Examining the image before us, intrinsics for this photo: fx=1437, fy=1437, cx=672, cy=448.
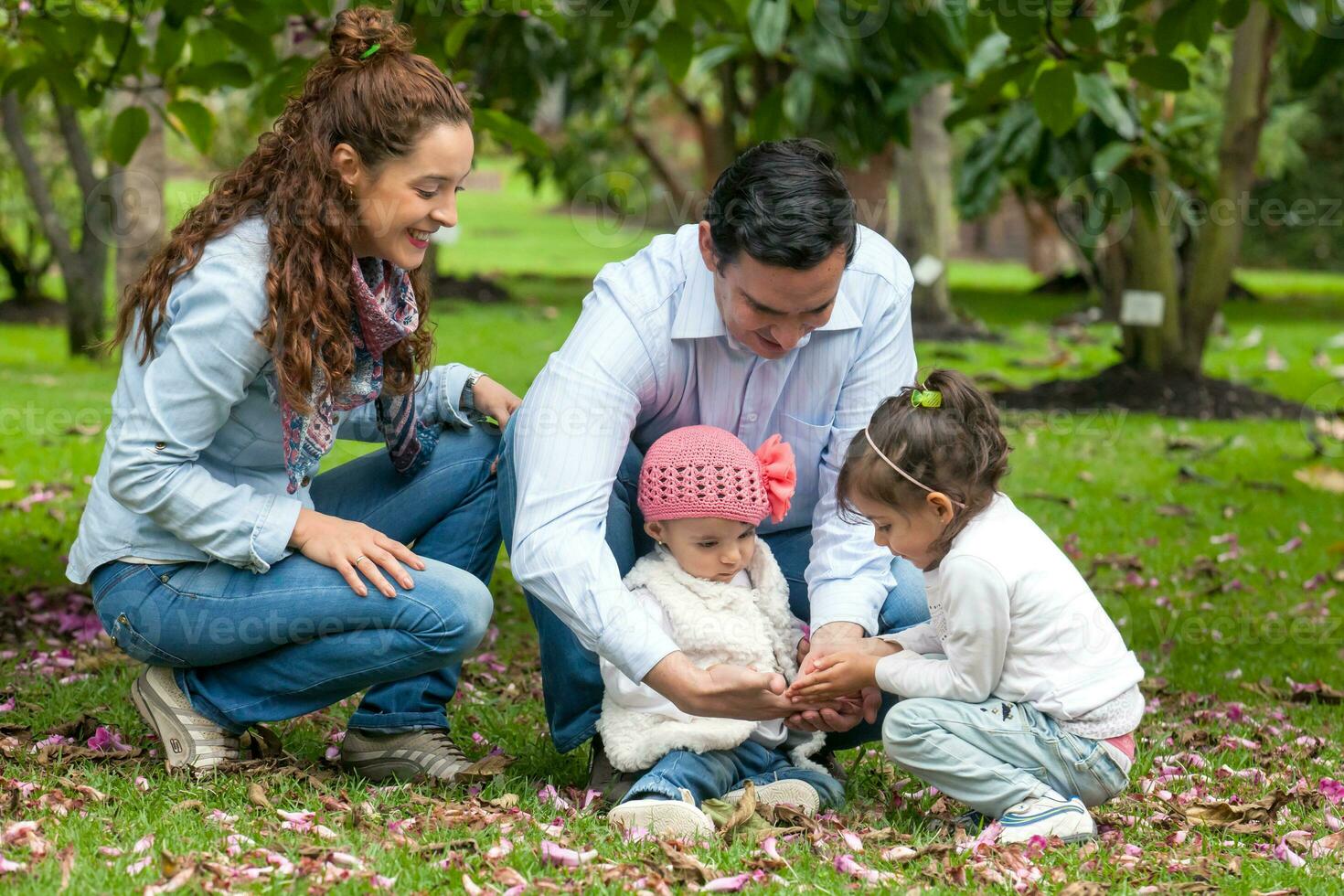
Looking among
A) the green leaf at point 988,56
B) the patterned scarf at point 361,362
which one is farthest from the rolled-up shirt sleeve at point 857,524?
the green leaf at point 988,56

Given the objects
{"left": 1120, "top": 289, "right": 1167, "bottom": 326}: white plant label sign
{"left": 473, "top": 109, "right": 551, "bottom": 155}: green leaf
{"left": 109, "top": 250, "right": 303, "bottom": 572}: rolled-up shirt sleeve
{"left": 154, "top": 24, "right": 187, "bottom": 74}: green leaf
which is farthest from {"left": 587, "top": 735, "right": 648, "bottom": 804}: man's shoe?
{"left": 1120, "top": 289, "right": 1167, "bottom": 326}: white plant label sign

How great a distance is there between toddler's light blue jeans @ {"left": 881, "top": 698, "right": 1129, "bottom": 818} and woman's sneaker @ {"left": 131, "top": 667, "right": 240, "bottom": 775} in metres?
1.29

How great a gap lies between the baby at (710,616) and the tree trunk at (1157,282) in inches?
213

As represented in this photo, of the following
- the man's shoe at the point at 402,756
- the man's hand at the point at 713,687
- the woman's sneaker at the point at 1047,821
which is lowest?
the man's shoe at the point at 402,756

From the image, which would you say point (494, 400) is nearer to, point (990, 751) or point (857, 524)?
point (857, 524)

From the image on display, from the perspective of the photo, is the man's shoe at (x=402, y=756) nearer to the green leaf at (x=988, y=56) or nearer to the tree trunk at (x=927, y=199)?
the green leaf at (x=988, y=56)

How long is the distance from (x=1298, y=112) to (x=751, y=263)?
62.8 ft

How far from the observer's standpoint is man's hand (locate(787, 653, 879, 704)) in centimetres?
266

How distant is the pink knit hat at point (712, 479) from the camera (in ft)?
8.98

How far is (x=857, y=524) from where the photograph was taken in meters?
2.96

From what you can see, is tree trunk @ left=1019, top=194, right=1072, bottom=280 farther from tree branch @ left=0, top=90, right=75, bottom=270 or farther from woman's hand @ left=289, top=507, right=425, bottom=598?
woman's hand @ left=289, top=507, right=425, bottom=598

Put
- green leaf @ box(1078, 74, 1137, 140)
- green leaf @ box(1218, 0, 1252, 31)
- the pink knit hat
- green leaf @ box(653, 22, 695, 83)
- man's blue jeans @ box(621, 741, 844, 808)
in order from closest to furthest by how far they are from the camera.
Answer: man's blue jeans @ box(621, 741, 844, 808), the pink knit hat, green leaf @ box(1218, 0, 1252, 31), green leaf @ box(653, 22, 695, 83), green leaf @ box(1078, 74, 1137, 140)

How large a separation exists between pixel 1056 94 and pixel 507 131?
5.00 feet

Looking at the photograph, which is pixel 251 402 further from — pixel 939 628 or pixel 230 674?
pixel 939 628
